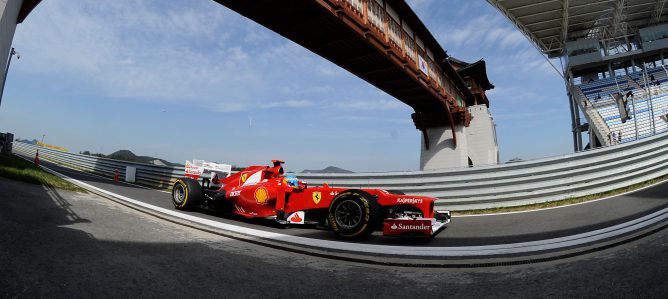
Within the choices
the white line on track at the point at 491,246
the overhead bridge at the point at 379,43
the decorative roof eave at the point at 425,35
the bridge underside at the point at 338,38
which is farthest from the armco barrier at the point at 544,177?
the decorative roof eave at the point at 425,35

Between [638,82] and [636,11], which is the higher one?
[636,11]

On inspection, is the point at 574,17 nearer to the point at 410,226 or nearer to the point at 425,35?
the point at 425,35

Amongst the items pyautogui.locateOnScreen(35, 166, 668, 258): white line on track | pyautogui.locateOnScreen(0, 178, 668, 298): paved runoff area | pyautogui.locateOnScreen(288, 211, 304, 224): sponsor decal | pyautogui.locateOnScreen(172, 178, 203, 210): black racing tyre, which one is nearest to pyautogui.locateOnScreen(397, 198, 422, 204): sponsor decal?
pyautogui.locateOnScreen(35, 166, 668, 258): white line on track

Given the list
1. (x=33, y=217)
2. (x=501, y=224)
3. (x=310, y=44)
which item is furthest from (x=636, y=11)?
(x=33, y=217)

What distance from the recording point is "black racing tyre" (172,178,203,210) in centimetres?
711

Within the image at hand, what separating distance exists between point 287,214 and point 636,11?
5333cm

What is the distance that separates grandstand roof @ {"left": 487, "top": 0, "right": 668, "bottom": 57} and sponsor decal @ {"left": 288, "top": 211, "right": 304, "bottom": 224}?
3379 cm

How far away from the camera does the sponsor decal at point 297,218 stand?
18.7ft

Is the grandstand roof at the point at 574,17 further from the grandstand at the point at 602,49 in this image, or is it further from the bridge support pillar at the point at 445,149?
the bridge support pillar at the point at 445,149

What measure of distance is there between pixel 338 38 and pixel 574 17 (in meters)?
35.9

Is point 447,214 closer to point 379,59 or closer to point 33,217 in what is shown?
point 33,217

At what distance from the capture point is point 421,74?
17.5m

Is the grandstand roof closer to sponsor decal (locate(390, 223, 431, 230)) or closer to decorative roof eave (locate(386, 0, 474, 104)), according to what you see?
decorative roof eave (locate(386, 0, 474, 104))

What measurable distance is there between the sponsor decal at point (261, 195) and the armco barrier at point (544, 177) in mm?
4445
